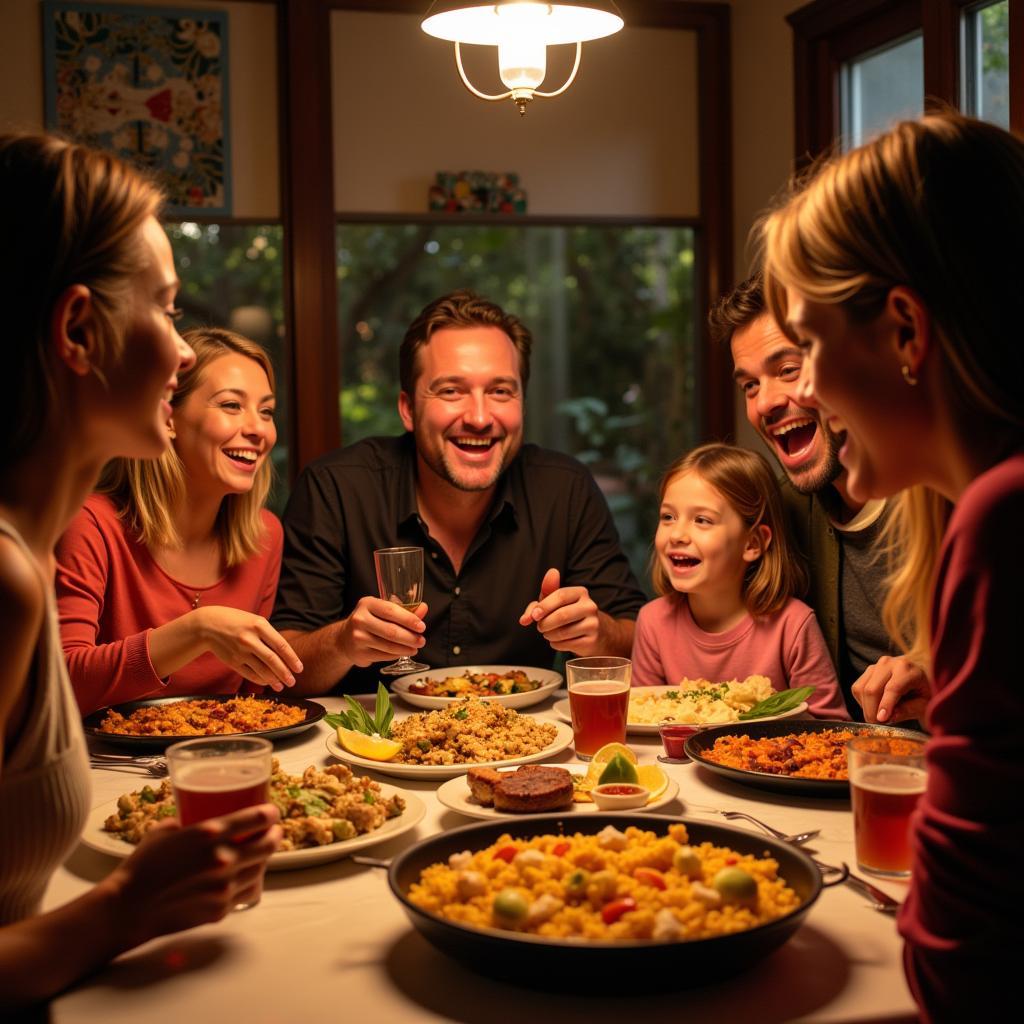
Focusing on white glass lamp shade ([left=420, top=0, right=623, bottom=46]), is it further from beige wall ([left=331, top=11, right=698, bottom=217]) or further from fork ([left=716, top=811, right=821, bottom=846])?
beige wall ([left=331, top=11, right=698, bottom=217])

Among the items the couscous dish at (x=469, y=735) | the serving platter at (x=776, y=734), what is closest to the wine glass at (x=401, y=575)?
the couscous dish at (x=469, y=735)

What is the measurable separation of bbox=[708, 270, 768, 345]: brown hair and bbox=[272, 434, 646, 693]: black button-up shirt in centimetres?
66

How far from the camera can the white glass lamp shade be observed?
2232 millimetres

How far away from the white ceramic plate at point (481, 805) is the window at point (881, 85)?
8.60 ft

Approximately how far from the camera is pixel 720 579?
9.05 ft

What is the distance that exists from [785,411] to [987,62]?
1.42 meters

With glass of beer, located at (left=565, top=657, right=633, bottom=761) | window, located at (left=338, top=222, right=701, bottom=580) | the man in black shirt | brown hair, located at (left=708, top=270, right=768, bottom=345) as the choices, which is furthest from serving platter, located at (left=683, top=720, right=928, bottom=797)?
window, located at (left=338, top=222, right=701, bottom=580)

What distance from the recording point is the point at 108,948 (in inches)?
48.0

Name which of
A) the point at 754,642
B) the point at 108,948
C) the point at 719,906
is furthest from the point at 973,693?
the point at 754,642

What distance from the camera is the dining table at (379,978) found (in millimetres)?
1144

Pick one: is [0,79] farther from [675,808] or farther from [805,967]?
[805,967]

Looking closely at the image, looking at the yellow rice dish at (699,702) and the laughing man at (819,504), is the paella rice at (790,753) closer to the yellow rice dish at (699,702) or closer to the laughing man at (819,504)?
the yellow rice dish at (699,702)

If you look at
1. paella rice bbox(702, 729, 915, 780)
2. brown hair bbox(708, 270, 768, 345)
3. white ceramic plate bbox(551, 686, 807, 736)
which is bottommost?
white ceramic plate bbox(551, 686, 807, 736)

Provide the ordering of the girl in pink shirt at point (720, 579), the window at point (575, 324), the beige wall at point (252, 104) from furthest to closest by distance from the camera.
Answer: the window at point (575, 324) < the beige wall at point (252, 104) < the girl in pink shirt at point (720, 579)
